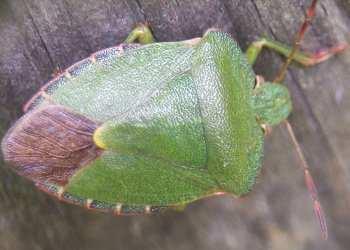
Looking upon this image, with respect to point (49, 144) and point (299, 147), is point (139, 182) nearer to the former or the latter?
point (49, 144)

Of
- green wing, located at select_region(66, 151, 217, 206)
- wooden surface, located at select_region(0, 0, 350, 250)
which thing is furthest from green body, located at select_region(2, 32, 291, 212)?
wooden surface, located at select_region(0, 0, 350, 250)

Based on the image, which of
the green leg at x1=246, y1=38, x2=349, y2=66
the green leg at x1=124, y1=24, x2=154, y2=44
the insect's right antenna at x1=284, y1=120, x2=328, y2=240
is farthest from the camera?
the insect's right antenna at x1=284, y1=120, x2=328, y2=240

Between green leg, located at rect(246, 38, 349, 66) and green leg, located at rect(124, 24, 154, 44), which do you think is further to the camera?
green leg, located at rect(246, 38, 349, 66)

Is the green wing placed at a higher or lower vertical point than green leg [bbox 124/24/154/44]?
lower

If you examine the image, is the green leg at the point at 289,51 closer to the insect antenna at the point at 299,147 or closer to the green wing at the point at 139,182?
the insect antenna at the point at 299,147

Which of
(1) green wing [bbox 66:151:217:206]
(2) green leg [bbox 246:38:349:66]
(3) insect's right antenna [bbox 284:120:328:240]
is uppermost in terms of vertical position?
(2) green leg [bbox 246:38:349:66]

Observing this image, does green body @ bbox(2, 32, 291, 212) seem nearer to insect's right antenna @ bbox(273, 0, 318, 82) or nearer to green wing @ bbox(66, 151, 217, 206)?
green wing @ bbox(66, 151, 217, 206)
